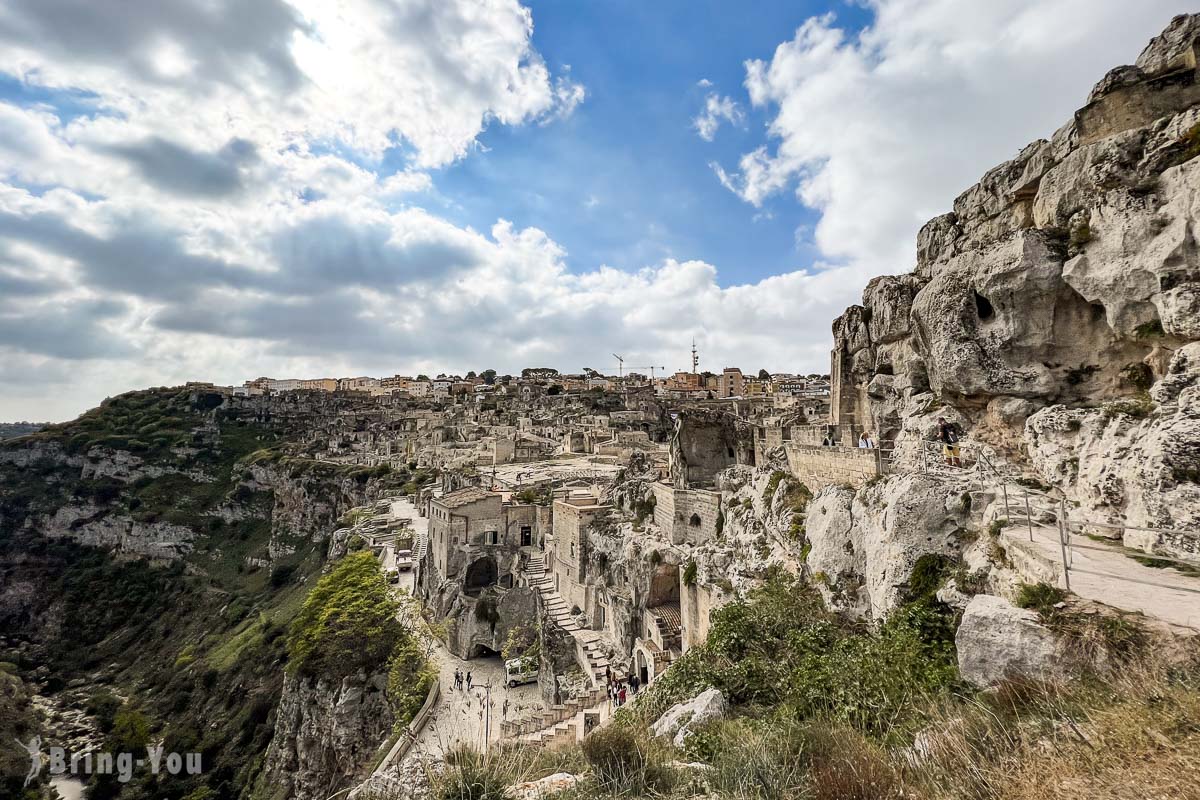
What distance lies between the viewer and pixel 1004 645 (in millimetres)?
6457

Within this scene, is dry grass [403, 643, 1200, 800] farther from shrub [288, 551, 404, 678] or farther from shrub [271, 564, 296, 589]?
shrub [271, 564, 296, 589]

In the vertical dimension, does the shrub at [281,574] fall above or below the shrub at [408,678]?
below

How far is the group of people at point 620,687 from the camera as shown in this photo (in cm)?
1709

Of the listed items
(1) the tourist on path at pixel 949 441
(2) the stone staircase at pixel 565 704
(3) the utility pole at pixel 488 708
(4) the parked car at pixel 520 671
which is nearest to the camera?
(1) the tourist on path at pixel 949 441

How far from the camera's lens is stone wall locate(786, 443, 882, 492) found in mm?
15078

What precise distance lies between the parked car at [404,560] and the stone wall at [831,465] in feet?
94.1

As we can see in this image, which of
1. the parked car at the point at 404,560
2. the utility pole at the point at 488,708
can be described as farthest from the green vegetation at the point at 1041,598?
the parked car at the point at 404,560

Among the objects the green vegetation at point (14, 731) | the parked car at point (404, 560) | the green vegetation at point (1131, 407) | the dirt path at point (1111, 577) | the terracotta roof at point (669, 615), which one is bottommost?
the green vegetation at point (14, 731)

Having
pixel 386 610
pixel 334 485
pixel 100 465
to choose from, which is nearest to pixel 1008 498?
pixel 386 610

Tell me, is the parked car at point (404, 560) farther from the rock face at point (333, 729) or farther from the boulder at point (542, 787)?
the boulder at point (542, 787)

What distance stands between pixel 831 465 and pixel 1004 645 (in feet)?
35.2

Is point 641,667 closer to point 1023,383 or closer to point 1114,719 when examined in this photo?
point 1023,383

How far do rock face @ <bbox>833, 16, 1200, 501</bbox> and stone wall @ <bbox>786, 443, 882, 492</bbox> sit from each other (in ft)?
3.66

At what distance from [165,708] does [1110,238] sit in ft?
218
